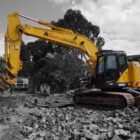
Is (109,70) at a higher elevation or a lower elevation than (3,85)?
higher

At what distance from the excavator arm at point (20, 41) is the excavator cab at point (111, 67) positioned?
3.12 ft

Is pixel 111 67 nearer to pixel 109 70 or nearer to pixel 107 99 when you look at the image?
pixel 109 70

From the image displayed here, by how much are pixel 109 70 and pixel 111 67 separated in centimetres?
17

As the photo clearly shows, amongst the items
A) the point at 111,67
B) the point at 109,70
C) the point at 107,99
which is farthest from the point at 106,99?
the point at 111,67

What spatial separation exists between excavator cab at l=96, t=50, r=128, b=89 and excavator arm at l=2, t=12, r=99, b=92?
95cm

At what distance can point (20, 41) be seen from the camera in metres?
9.41

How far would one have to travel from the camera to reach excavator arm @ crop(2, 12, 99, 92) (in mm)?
9031

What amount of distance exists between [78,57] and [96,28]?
9.09 meters

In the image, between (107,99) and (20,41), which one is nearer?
(107,99)

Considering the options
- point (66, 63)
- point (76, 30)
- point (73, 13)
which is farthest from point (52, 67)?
point (73, 13)

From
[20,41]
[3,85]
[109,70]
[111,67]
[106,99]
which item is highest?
[20,41]

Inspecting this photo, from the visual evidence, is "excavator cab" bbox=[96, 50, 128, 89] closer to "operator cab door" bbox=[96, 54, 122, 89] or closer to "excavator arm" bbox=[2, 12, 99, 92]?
"operator cab door" bbox=[96, 54, 122, 89]

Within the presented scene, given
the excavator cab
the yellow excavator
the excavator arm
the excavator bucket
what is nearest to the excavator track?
the yellow excavator

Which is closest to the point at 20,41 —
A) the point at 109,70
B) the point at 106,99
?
the point at 109,70
